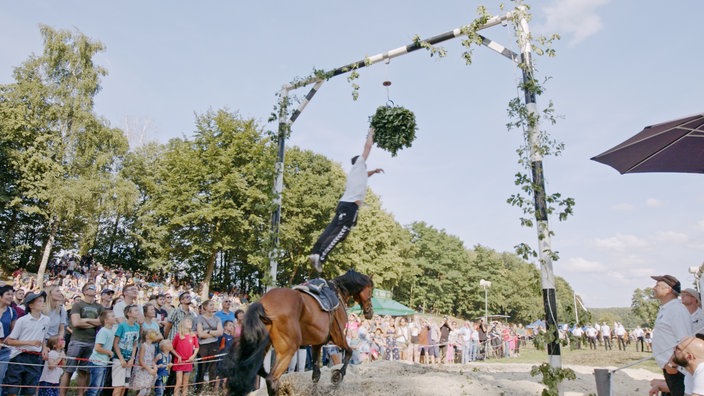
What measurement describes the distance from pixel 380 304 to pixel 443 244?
4350 cm

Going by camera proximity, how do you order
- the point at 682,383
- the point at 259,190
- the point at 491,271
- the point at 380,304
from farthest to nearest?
1. the point at 491,271
2. the point at 259,190
3. the point at 380,304
4. the point at 682,383

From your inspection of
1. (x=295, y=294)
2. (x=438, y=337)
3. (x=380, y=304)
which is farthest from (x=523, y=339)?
(x=295, y=294)

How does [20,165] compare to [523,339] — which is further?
[523,339]

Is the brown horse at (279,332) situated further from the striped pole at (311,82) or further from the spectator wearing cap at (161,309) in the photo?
the spectator wearing cap at (161,309)

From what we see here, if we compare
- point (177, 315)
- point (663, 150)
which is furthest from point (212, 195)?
point (663, 150)

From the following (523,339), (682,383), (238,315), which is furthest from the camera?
(523,339)

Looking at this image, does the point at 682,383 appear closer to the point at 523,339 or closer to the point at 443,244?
the point at 523,339

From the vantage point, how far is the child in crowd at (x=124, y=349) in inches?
302

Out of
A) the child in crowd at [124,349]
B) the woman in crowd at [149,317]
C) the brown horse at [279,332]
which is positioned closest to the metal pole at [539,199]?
the brown horse at [279,332]

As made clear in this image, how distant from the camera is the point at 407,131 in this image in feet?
26.0

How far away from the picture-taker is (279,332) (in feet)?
19.3

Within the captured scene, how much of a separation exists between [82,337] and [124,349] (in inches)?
35.4

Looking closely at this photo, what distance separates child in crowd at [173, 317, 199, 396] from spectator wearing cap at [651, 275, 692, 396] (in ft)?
25.3

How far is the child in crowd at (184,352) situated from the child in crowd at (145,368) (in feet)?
1.84
